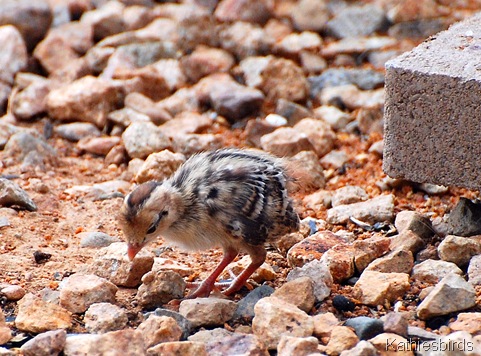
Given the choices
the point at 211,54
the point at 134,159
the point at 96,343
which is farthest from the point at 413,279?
the point at 211,54

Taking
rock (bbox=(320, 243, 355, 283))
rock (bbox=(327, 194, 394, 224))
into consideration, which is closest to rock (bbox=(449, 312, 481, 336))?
rock (bbox=(320, 243, 355, 283))

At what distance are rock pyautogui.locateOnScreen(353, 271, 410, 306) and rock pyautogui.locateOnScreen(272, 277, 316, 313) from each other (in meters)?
0.30

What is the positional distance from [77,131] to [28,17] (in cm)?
222

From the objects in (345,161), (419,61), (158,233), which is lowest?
(345,161)

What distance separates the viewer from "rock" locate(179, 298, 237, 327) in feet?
17.1

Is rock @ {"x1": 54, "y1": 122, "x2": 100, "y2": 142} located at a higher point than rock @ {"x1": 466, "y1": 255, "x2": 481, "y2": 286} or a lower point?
lower

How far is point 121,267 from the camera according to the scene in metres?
5.83

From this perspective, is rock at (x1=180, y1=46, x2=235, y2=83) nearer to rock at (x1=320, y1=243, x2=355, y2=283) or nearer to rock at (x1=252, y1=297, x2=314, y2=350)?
rock at (x1=320, y1=243, x2=355, y2=283)

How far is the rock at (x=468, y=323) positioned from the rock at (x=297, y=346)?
822mm

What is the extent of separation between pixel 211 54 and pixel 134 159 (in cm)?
234

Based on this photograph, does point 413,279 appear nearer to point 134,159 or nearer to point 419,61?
point 419,61

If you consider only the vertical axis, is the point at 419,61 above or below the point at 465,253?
above

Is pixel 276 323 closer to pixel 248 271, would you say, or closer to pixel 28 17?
pixel 248 271

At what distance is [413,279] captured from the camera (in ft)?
18.6
